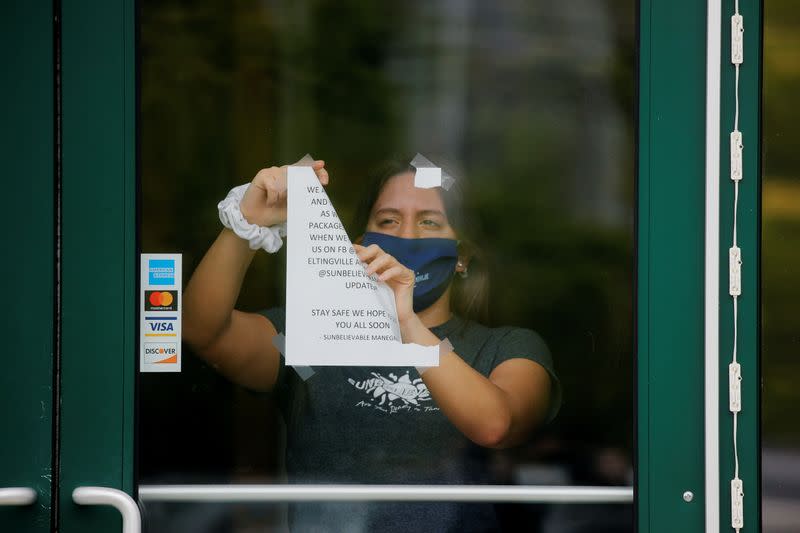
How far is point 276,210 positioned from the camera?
2150mm

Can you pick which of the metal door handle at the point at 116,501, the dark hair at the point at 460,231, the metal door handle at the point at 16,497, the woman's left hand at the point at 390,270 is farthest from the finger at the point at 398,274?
the metal door handle at the point at 16,497

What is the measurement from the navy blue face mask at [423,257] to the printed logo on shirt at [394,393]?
189 millimetres

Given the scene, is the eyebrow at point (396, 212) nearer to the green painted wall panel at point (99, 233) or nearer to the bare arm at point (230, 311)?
the bare arm at point (230, 311)

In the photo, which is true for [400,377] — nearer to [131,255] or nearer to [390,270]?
[390,270]

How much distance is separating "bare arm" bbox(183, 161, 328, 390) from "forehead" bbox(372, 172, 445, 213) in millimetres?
149

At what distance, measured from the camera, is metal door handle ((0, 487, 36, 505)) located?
2.07 meters

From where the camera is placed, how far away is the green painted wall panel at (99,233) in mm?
2123

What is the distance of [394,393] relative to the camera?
214 centimetres

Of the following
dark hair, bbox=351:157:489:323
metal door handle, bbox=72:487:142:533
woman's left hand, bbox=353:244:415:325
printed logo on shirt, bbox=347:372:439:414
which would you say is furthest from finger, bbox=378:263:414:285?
metal door handle, bbox=72:487:142:533

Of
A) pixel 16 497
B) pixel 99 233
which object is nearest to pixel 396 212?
pixel 99 233

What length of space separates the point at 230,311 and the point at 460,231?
589 millimetres

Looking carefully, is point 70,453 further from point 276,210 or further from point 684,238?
point 684,238

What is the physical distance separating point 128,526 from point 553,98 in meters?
1.41

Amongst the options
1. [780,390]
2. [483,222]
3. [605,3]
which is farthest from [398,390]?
[605,3]
